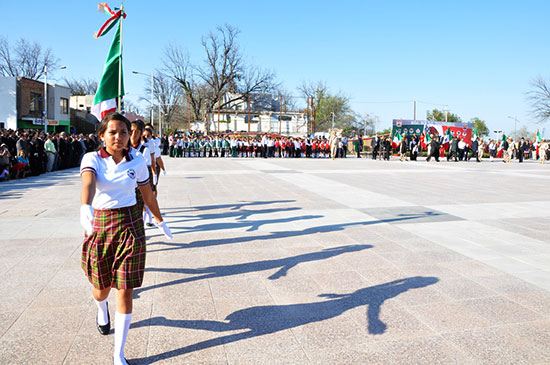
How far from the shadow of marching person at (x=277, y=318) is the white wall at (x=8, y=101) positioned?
42092 mm

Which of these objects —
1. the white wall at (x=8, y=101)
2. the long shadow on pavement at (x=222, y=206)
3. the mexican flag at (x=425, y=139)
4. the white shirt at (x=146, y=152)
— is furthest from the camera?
the white wall at (x=8, y=101)

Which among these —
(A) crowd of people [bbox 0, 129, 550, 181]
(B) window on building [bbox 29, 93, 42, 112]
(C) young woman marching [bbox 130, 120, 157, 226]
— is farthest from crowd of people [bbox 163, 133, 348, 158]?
(C) young woman marching [bbox 130, 120, 157, 226]

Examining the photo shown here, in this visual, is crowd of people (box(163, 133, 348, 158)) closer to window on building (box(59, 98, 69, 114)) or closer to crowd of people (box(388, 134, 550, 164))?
crowd of people (box(388, 134, 550, 164))

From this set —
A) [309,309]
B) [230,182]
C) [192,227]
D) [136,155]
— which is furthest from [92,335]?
[230,182]

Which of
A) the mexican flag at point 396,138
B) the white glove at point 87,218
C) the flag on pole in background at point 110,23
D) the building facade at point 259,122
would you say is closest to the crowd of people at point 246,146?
the mexican flag at point 396,138

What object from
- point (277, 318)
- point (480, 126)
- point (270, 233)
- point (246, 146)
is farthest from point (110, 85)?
point (480, 126)

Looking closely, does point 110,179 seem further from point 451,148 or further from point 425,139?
point 425,139

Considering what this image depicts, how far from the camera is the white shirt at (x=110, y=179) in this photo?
2.86 m

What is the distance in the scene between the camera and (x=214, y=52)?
52.6 m

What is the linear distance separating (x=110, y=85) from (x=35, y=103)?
4131 centimetres

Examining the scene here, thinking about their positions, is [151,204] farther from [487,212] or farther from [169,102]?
[169,102]

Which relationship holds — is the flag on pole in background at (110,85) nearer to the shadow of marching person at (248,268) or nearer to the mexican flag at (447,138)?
the shadow of marching person at (248,268)

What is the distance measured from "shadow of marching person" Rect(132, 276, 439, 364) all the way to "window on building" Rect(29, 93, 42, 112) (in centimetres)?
4490

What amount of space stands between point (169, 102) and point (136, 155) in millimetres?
72623
